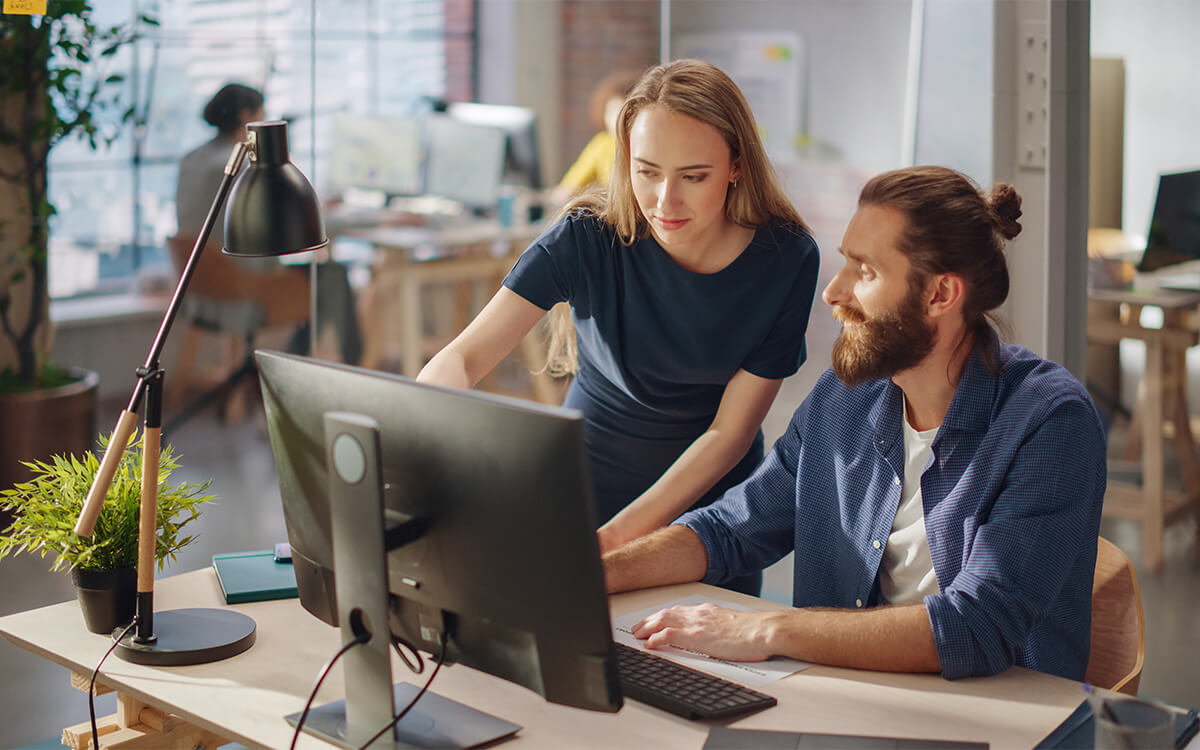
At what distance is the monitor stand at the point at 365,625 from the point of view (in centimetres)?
130

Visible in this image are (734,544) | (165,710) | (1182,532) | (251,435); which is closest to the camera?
(165,710)

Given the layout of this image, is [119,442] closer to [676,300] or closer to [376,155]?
[676,300]

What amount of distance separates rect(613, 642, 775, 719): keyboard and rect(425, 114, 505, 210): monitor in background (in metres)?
4.05

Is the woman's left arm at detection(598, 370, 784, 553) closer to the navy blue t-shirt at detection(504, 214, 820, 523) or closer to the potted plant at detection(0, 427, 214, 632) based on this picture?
the navy blue t-shirt at detection(504, 214, 820, 523)

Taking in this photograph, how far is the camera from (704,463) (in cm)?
214

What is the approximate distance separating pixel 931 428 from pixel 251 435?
2.98 metres

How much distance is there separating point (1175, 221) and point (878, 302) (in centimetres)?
147

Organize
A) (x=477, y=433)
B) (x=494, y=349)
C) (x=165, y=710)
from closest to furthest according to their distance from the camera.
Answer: (x=477, y=433)
(x=165, y=710)
(x=494, y=349)

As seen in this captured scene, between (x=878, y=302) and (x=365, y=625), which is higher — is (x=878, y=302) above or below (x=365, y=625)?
above

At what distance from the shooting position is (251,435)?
168 inches

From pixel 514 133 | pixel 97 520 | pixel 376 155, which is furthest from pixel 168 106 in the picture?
pixel 97 520

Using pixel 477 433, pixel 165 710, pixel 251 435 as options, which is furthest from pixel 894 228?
pixel 251 435

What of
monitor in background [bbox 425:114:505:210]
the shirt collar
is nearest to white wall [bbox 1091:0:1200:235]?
the shirt collar

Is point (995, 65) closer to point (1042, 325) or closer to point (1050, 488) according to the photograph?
point (1042, 325)
